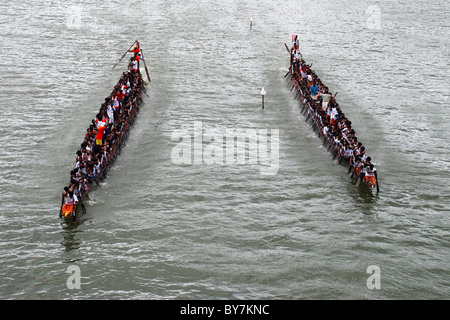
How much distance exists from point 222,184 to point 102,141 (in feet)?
18.4

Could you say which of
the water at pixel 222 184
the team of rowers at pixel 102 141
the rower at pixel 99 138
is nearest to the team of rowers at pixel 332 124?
the water at pixel 222 184

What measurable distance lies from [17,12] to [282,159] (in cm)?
3781

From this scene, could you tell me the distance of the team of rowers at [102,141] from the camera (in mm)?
18938

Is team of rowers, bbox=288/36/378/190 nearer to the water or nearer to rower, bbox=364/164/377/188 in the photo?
rower, bbox=364/164/377/188

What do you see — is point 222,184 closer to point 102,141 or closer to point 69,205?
point 102,141

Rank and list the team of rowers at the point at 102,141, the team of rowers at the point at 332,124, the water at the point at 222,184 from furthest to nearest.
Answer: the team of rowers at the point at 332,124 → the team of rowers at the point at 102,141 → the water at the point at 222,184

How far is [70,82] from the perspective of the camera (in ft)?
114

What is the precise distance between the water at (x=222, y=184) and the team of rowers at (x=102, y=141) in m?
0.65

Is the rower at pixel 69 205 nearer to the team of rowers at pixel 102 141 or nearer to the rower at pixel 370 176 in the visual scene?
the team of rowers at pixel 102 141

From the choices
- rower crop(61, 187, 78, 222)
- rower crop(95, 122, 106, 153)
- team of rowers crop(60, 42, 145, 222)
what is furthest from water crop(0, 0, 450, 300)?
rower crop(95, 122, 106, 153)

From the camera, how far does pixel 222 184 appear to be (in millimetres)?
22438

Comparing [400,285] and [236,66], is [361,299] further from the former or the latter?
[236,66]

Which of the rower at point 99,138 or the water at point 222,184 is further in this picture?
the rower at point 99,138
